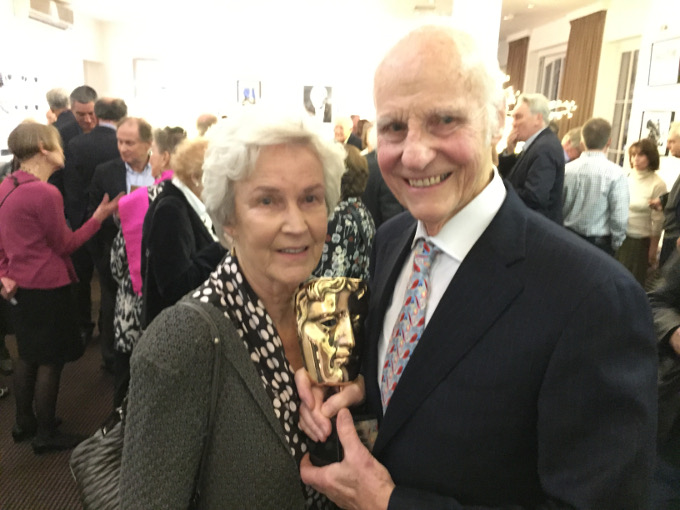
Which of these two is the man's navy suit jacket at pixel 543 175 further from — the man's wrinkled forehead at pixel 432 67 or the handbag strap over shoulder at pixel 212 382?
the handbag strap over shoulder at pixel 212 382

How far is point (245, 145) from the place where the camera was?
3.74 ft

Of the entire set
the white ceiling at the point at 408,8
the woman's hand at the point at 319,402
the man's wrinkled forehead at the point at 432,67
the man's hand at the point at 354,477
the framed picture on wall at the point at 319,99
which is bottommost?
the man's hand at the point at 354,477

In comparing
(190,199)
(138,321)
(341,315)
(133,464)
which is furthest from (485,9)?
(133,464)

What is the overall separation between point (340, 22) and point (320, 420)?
9179 millimetres

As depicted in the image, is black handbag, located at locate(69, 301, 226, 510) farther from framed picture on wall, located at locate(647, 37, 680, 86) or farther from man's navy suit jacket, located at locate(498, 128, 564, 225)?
framed picture on wall, located at locate(647, 37, 680, 86)

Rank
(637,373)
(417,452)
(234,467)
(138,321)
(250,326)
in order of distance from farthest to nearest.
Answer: (138,321) < (250,326) < (234,467) < (417,452) < (637,373)

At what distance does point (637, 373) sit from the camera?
0.80 metres

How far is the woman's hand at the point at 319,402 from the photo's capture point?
1071mm

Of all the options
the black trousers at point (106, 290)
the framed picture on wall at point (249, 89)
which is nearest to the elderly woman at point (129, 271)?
the black trousers at point (106, 290)

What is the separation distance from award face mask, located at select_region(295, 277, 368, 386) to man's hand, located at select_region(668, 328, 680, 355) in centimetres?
114

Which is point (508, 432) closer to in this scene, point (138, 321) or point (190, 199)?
point (190, 199)

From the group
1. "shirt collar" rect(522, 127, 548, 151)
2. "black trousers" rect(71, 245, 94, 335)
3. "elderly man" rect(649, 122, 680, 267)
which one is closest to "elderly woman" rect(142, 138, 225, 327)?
"black trousers" rect(71, 245, 94, 335)

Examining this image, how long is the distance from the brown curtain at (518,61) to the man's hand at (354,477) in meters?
Answer: 11.0

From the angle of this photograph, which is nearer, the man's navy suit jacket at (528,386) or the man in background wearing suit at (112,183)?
the man's navy suit jacket at (528,386)
